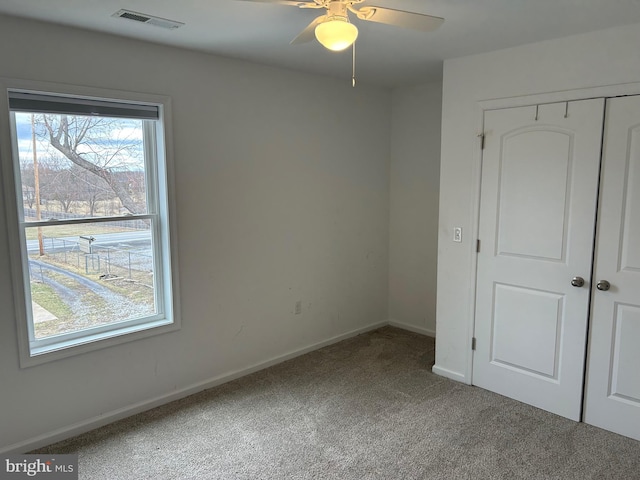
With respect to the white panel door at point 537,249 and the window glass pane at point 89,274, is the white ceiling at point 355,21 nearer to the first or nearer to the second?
the white panel door at point 537,249

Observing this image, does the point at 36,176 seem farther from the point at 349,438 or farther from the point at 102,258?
the point at 349,438

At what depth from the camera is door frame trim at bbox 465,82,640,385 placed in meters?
2.62

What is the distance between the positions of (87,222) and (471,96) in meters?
2.72

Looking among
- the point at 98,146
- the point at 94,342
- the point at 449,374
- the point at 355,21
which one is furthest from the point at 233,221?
the point at 449,374

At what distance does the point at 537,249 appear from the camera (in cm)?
301

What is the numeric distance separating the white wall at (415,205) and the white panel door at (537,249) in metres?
1.08

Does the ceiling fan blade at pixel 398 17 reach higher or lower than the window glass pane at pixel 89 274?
higher

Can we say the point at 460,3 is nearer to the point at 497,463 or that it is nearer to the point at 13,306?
the point at 497,463

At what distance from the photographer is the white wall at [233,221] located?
2.61 meters

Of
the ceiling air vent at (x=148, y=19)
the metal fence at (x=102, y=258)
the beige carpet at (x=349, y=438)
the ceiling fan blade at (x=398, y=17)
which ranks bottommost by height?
the beige carpet at (x=349, y=438)

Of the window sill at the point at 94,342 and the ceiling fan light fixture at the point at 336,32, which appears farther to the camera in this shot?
the window sill at the point at 94,342

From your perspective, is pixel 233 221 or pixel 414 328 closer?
pixel 233 221

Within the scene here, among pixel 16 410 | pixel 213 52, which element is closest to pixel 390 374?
pixel 16 410

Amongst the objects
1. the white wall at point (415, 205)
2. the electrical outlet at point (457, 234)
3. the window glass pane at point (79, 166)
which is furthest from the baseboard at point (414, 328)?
the window glass pane at point (79, 166)
